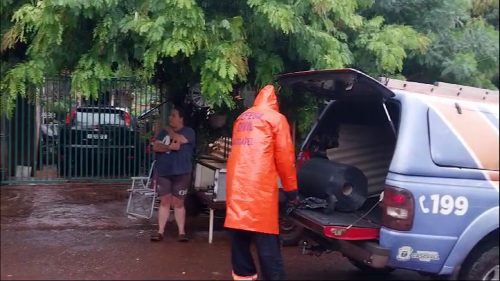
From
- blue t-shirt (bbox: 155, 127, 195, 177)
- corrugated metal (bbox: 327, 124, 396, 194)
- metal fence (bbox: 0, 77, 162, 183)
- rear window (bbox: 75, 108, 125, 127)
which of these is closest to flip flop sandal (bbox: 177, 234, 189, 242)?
blue t-shirt (bbox: 155, 127, 195, 177)

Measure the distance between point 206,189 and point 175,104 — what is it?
3.73 ft

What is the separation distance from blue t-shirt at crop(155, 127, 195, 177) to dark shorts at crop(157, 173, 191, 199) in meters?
0.06

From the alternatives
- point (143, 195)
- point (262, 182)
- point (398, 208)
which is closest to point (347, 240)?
point (398, 208)

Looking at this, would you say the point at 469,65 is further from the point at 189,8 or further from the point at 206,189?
the point at 189,8

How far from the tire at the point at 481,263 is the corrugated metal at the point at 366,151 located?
4.18 ft

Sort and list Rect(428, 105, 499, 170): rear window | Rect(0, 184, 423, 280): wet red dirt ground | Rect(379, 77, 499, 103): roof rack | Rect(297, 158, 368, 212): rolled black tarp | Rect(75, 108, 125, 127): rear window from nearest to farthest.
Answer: Rect(428, 105, 499, 170): rear window
Rect(379, 77, 499, 103): roof rack
Rect(297, 158, 368, 212): rolled black tarp
Rect(0, 184, 423, 280): wet red dirt ground
Rect(75, 108, 125, 127): rear window

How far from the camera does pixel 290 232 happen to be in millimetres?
6844

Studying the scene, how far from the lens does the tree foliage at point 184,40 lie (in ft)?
19.3

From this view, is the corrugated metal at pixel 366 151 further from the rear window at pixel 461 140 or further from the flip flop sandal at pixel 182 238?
the flip flop sandal at pixel 182 238

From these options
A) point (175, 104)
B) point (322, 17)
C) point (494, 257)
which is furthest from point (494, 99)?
point (175, 104)

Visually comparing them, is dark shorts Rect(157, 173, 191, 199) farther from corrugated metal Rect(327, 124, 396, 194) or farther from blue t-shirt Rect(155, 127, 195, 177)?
corrugated metal Rect(327, 124, 396, 194)

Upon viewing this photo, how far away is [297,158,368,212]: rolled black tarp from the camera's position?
5625 mm

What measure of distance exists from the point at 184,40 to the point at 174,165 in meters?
2.03

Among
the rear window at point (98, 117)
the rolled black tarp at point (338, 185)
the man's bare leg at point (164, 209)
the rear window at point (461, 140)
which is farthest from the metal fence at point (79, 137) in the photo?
the rear window at point (461, 140)
